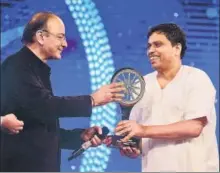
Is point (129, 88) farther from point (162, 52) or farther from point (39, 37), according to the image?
point (39, 37)

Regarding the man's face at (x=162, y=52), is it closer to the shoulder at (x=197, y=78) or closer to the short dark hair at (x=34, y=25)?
the shoulder at (x=197, y=78)

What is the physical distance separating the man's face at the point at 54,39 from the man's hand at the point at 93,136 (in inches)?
13.6

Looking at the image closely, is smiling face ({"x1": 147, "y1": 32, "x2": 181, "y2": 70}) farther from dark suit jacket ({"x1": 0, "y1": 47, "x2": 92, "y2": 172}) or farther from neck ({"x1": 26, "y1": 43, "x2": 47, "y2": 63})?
neck ({"x1": 26, "y1": 43, "x2": 47, "y2": 63})

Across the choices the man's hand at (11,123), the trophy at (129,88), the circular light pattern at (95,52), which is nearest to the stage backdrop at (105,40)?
the circular light pattern at (95,52)

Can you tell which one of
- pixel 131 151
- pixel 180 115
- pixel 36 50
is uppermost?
pixel 36 50

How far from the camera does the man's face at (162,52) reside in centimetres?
232

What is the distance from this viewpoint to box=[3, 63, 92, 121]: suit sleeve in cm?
212

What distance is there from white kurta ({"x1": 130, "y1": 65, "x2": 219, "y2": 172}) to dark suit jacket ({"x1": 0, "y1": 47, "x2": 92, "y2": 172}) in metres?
0.31

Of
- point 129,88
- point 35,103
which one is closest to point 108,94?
point 129,88

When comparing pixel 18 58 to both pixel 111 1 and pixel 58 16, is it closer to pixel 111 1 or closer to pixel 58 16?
pixel 58 16

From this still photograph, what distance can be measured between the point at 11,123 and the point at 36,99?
14 cm

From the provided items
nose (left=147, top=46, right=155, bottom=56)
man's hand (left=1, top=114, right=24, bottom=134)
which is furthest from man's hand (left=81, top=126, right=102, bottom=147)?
nose (left=147, top=46, right=155, bottom=56)

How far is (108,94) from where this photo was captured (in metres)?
2.22

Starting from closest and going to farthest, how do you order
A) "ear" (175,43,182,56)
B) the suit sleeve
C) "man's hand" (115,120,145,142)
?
1. the suit sleeve
2. "man's hand" (115,120,145,142)
3. "ear" (175,43,182,56)
